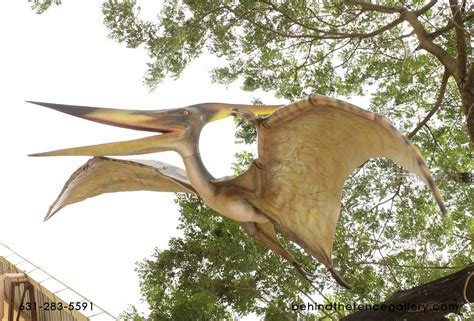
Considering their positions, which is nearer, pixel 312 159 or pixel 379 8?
pixel 312 159

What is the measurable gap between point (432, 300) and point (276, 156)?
767 millimetres

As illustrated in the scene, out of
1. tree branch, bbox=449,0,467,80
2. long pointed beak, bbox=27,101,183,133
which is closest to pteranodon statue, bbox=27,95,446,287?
long pointed beak, bbox=27,101,183,133

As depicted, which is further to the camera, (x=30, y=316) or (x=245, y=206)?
(x=30, y=316)

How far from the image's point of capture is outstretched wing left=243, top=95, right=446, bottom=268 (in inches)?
71.7

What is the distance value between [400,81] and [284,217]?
2.17 metres

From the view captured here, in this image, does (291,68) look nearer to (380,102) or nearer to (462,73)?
(380,102)

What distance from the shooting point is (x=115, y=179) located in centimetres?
247

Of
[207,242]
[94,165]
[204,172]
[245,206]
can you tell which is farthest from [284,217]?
[207,242]

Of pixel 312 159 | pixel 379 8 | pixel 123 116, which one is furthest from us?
pixel 379 8

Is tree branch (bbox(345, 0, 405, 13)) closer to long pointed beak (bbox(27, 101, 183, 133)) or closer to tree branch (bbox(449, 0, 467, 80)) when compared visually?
tree branch (bbox(449, 0, 467, 80))

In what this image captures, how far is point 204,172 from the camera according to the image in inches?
82.8

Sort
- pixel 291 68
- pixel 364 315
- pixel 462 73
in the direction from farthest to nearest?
1. pixel 291 68
2. pixel 462 73
3. pixel 364 315

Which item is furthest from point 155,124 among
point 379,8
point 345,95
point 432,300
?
point 345,95

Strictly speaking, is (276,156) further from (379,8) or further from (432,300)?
(379,8)
